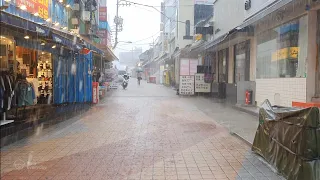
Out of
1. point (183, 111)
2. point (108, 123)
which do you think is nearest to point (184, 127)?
point (108, 123)

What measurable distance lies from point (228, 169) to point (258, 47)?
9.30 m

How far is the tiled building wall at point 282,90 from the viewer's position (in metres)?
9.72

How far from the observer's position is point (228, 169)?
5.71m

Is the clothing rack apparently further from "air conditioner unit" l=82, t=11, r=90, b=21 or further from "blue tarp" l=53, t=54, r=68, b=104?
"air conditioner unit" l=82, t=11, r=90, b=21

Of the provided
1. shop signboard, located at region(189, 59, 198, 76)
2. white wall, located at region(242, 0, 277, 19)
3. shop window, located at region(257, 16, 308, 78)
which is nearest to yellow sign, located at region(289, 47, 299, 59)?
shop window, located at region(257, 16, 308, 78)

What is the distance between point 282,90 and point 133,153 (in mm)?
6602

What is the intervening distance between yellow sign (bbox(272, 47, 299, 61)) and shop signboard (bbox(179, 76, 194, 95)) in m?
9.74

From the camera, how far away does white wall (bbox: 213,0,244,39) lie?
15914 millimetres

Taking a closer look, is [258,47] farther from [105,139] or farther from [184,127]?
[105,139]

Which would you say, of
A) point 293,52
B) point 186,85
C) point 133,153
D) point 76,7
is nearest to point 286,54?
point 293,52

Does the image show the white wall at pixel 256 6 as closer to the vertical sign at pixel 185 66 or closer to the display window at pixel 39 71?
the vertical sign at pixel 185 66

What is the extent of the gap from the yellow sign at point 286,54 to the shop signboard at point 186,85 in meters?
9.74

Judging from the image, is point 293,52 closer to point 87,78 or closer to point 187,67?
point 87,78

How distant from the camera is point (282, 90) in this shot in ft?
36.1
